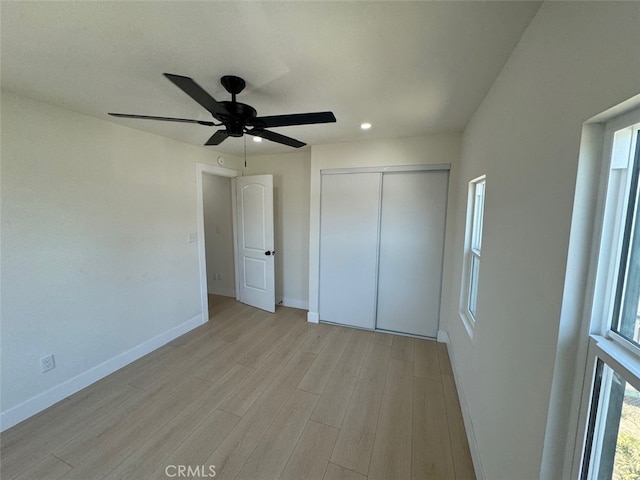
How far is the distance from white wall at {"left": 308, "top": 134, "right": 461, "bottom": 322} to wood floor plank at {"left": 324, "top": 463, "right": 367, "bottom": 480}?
1.90 m

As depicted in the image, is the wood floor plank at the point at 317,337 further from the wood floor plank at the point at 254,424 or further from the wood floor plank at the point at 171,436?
the wood floor plank at the point at 171,436

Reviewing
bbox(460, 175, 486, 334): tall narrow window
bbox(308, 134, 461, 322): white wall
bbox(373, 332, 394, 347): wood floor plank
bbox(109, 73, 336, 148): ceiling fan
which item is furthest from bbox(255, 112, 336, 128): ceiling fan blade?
bbox(373, 332, 394, 347): wood floor plank

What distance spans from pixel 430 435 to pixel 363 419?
18.0 inches

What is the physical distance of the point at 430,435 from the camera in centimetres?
168

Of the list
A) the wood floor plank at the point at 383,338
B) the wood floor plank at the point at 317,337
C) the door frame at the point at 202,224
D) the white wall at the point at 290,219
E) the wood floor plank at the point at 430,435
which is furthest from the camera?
the white wall at the point at 290,219

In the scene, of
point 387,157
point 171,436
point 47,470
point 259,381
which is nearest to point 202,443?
point 171,436

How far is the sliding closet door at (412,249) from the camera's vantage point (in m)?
2.74

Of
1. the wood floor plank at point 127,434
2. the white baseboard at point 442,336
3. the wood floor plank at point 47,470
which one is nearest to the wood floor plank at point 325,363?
the wood floor plank at point 127,434

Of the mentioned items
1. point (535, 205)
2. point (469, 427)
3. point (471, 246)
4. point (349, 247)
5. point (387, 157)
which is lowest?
point (469, 427)

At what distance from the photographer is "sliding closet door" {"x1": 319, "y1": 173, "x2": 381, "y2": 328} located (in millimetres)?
2957

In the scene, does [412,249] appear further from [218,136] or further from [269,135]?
[218,136]

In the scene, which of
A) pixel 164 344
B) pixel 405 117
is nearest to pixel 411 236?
pixel 405 117

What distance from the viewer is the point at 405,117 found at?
2.13 meters

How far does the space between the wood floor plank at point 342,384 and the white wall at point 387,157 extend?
3.08ft
